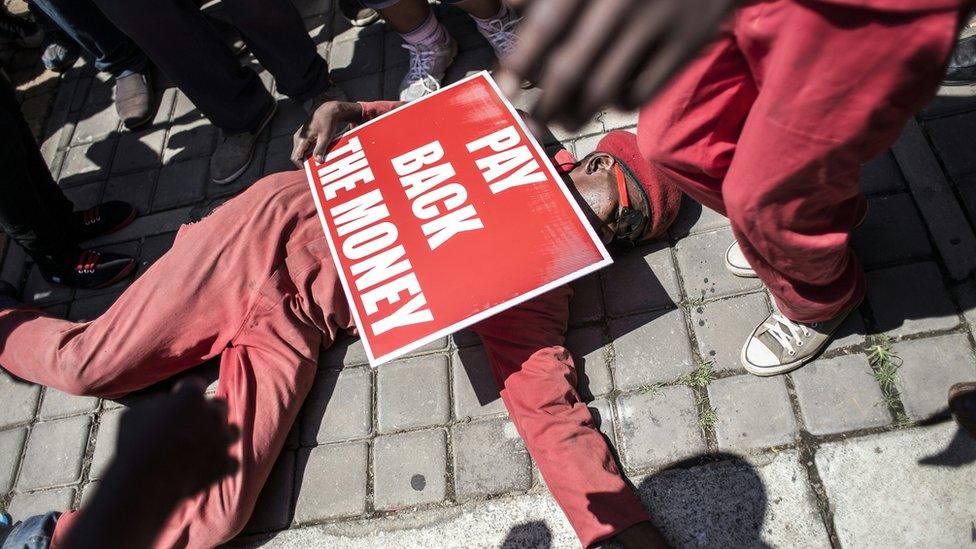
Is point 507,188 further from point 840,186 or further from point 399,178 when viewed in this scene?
point 840,186

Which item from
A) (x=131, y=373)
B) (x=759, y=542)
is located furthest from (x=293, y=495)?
(x=759, y=542)

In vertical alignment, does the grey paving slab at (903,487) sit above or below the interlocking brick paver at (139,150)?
below

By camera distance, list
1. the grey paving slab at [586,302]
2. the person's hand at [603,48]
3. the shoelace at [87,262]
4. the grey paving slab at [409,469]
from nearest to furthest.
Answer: the person's hand at [603,48], the grey paving slab at [409,469], the grey paving slab at [586,302], the shoelace at [87,262]

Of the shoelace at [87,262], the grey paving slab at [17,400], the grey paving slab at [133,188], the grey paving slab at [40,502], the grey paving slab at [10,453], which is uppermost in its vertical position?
the shoelace at [87,262]

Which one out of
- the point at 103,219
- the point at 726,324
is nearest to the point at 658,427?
the point at 726,324

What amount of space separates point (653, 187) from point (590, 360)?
0.68 meters

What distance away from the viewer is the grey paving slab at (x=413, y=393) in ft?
8.63

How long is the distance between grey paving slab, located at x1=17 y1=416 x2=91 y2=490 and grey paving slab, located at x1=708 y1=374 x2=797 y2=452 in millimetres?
2468

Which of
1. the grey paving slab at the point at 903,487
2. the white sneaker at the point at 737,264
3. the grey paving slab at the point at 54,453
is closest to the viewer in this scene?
the grey paving slab at the point at 903,487

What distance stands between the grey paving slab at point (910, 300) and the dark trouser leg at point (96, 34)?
3859mm

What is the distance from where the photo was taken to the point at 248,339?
2705mm

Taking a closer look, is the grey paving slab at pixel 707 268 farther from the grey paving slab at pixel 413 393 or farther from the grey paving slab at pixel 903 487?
the grey paving slab at pixel 413 393

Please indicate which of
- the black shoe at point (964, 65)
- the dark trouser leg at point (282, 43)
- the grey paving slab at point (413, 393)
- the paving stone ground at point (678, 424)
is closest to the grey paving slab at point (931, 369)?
the paving stone ground at point (678, 424)

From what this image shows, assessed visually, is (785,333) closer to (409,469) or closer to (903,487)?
(903,487)
